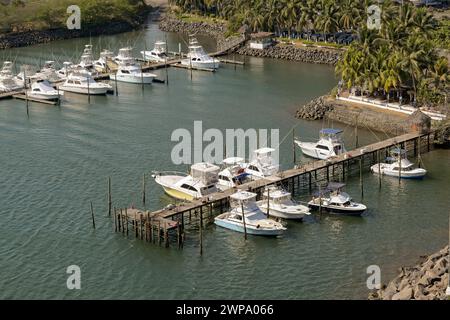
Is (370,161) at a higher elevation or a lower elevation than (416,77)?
lower

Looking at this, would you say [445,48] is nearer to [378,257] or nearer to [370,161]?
[370,161]

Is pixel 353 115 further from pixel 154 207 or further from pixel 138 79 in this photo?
pixel 138 79

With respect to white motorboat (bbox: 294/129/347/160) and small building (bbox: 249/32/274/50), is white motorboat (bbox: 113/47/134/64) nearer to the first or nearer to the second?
small building (bbox: 249/32/274/50)

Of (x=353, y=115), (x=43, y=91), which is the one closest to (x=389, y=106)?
(x=353, y=115)

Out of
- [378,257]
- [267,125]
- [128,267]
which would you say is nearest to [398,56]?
[267,125]

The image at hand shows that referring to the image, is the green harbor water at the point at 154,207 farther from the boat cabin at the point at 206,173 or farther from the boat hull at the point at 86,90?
the boat cabin at the point at 206,173

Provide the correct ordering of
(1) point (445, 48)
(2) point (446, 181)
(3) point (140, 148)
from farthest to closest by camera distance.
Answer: (1) point (445, 48) < (3) point (140, 148) < (2) point (446, 181)
